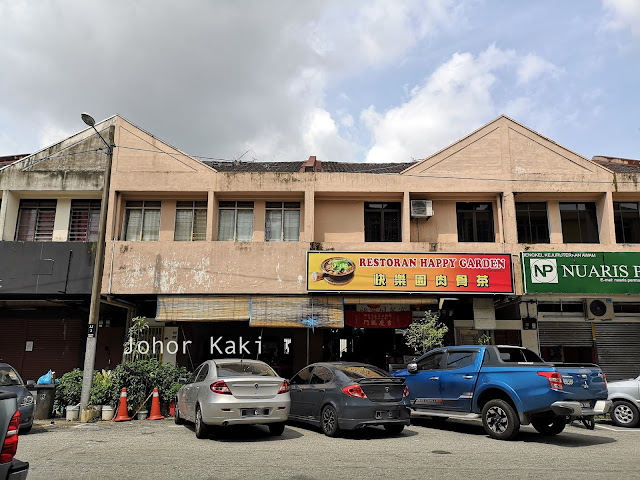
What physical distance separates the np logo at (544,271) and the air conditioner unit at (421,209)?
3783 millimetres

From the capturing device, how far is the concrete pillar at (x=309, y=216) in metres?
17.4

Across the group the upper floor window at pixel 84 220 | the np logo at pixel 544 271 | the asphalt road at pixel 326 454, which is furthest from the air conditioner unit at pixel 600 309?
the upper floor window at pixel 84 220

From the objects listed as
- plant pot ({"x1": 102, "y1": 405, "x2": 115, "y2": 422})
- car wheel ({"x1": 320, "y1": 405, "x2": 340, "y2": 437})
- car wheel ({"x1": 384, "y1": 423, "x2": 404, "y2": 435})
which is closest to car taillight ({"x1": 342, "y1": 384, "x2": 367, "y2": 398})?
car wheel ({"x1": 320, "y1": 405, "x2": 340, "y2": 437})

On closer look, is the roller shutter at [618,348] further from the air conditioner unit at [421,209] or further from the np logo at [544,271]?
the air conditioner unit at [421,209]

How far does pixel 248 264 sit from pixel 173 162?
15.3 ft

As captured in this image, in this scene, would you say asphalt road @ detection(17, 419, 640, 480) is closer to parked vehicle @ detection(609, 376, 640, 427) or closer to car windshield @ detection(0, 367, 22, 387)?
parked vehicle @ detection(609, 376, 640, 427)

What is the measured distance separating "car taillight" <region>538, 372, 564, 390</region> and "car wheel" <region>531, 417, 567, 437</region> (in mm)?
1046

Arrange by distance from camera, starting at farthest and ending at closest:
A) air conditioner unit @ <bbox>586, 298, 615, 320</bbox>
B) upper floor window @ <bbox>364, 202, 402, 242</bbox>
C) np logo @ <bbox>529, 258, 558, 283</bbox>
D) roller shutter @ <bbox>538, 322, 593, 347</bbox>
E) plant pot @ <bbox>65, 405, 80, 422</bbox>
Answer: roller shutter @ <bbox>538, 322, 593, 347</bbox> → air conditioner unit @ <bbox>586, 298, 615, 320</bbox> → upper floor window @ <bbox>364, 202, 402, 242</bbox> → np logo @ <bbox>529, 258, 558, 283</bbox> → plant pot @ <bbox>65, 405, 80, 422</bbox>

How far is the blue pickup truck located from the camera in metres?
9.07

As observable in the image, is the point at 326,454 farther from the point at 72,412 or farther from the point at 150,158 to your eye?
the point at 150,158

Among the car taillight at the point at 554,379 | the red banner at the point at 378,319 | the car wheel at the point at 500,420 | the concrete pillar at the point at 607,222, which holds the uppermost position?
the concrete pillar at the point at 607,222

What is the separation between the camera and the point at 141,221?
728 inches

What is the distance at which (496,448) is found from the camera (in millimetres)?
8734

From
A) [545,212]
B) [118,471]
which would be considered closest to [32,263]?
[118,471]
